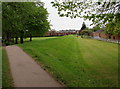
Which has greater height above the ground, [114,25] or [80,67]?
[114,25]

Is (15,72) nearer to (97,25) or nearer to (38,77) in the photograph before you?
(38,77)

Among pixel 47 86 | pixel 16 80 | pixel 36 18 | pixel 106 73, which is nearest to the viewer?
pixel 47 86

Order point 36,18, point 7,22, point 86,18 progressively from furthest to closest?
point 36,18 → point 7,22 → point 86,18

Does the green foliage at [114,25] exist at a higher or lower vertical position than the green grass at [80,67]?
higher

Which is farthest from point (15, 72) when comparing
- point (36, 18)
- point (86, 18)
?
point (36, 18)

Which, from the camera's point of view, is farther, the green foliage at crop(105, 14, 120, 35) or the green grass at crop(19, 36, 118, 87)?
the green foliage at crop(105, 14, 120, 35)

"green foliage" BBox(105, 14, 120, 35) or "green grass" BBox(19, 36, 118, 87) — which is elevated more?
"green foliage" BBox(105, 14, 120, 35)

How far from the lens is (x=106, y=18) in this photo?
286 inches

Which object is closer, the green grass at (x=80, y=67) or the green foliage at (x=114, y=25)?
the green grass at (x=80, y=67)

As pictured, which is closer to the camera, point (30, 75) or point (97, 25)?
point (30, 75)

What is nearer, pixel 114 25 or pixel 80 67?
pixel 114 25

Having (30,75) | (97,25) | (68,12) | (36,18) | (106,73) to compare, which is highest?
(36,18)

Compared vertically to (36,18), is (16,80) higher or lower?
lower

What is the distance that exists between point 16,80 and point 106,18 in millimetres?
5233
